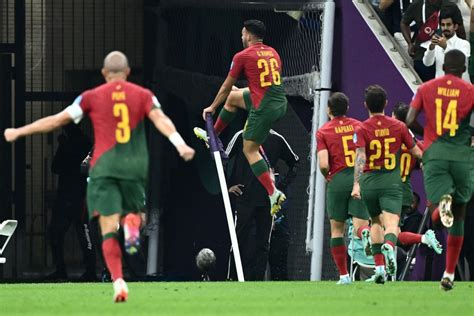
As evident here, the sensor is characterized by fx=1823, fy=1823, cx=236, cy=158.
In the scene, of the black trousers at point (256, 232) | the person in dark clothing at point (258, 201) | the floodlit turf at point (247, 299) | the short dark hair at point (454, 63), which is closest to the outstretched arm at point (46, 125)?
the floodlit turf at point (247, 299)

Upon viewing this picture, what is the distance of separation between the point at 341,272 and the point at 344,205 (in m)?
0.72

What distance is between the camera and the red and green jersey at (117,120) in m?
15.4

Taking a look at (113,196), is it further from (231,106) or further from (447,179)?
(231,106)

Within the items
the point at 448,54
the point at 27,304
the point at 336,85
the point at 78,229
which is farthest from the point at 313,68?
the point at 27,304

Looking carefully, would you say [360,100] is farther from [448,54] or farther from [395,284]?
[448,54]

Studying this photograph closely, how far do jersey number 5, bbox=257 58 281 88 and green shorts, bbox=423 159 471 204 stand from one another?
3719mm

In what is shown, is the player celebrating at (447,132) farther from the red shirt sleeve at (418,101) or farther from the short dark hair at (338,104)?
the short dark hair at (338,104)

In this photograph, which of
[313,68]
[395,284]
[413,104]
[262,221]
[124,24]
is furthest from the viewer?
[124,24]

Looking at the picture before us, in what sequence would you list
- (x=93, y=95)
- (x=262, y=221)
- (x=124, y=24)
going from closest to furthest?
(x=93, y=95), (x=262, y=221), (x=124, y=24)

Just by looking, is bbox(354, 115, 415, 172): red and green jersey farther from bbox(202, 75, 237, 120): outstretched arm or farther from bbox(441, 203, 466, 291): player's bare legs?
bbox(202, 75, 237, 120): outstretched arm

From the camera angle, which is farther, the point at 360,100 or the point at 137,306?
the point at 360,100

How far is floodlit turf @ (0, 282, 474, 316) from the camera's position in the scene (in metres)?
15.2

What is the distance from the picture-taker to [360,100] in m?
→ 23.9

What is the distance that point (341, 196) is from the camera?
63.8 feet
